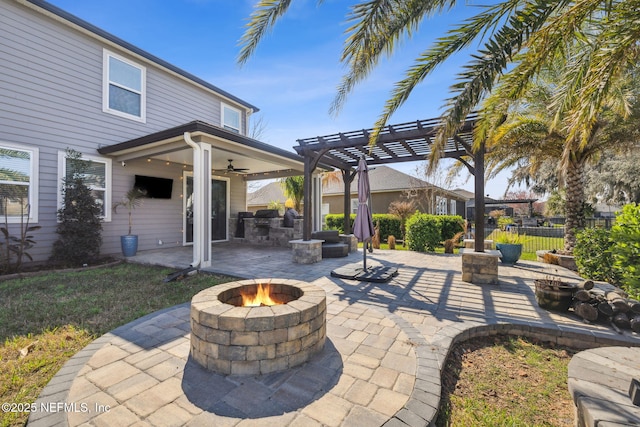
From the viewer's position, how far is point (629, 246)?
3.37 meters

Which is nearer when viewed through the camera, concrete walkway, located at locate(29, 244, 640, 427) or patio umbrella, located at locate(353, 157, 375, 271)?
concrete walkway, located at locate(29, 244, 640, 427)

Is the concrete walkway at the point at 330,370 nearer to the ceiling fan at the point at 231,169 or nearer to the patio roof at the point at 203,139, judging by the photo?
the patio roof at the point at 203,139

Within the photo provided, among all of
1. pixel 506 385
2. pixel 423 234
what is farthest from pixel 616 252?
pixel 423 234

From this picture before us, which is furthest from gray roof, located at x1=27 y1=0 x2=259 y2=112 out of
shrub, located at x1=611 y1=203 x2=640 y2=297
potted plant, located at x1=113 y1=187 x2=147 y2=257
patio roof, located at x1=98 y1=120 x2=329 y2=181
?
shrub, located at x1=611 y1=203 x2=640 y2=297

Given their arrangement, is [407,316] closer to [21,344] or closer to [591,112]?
[591,112]

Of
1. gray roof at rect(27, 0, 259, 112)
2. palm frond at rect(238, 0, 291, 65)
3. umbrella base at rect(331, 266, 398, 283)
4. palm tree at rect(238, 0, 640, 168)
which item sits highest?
gray roof at rect(27, 0, 259, 112)

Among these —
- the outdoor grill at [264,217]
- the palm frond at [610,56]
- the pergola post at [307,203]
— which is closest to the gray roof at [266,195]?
the outdoor grill at [264,217]

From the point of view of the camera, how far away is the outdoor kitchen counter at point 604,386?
1478 mm

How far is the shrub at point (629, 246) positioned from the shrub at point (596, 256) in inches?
64.0

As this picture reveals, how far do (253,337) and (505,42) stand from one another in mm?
4010

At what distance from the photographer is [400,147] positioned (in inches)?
273

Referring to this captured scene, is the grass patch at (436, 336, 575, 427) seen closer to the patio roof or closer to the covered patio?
the covered patio

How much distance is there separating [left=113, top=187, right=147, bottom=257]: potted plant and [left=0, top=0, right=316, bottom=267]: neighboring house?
18cm

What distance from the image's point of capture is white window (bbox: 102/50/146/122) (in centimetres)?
716
